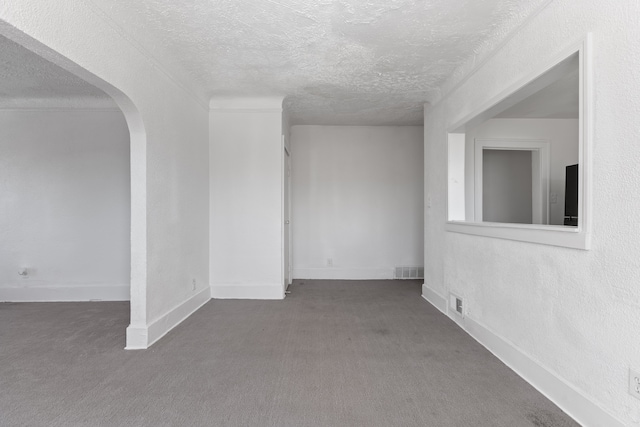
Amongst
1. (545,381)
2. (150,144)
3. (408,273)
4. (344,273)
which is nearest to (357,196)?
(344,273)

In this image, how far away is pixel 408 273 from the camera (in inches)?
220

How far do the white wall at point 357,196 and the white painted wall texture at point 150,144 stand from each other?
1.85 metres

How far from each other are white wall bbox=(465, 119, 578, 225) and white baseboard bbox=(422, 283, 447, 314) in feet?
4.28

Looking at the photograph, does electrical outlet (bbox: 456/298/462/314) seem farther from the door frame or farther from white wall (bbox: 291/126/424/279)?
white wall (bbox: 291/126/424/279)

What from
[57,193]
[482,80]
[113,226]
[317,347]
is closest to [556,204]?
[482,80]

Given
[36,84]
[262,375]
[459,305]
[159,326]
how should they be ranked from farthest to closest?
[36,84]
[459,305]
[159,326]
[262,375]

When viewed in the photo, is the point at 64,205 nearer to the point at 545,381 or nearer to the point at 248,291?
the point at 248,291

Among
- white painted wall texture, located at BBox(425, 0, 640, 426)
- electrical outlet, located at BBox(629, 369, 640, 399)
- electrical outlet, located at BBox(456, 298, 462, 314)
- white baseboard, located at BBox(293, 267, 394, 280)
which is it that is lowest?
white baseboard, located at BBox(293, 267, 394, 280)

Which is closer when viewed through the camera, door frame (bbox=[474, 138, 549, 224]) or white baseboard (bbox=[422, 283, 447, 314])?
white baseboard (bbox=[422, 283, 447, 314])

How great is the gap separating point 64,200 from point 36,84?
137 centimetres

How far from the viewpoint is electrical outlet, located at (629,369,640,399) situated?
1.44 metres

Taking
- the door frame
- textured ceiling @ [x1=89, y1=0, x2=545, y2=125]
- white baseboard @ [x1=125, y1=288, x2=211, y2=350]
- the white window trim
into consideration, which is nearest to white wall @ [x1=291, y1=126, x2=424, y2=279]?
the door frame

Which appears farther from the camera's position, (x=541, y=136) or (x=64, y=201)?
(x=541, y=136)

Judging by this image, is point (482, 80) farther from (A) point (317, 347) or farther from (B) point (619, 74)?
(A) point (317, 347)
